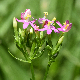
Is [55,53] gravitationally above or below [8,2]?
below

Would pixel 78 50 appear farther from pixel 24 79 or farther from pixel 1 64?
pixel 1 64

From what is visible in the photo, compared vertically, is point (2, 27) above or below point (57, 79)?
above

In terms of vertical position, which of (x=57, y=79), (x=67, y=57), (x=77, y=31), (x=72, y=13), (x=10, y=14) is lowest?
(x=57, y=79)

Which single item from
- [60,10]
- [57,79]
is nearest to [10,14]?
[60,10]

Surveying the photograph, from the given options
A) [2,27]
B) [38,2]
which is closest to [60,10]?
[38,2]

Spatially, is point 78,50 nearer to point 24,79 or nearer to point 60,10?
point 60,10

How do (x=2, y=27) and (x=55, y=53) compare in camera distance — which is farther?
(x=2, y=27)
